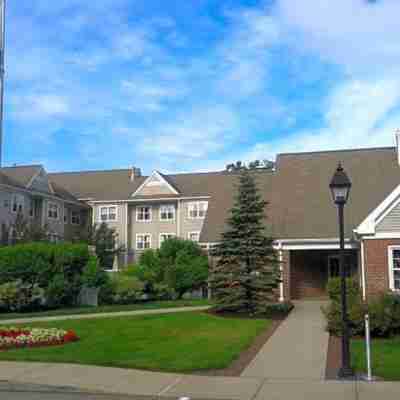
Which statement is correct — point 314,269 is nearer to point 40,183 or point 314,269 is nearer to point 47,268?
point 47,268

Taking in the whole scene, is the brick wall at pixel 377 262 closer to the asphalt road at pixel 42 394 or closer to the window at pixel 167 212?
the asphalt road at pixel 42 394

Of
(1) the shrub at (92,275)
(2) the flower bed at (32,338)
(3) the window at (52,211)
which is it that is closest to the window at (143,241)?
(3) the window at (52,211)

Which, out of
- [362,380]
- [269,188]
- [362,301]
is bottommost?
[362,380]

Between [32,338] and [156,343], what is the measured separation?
3.00 metres

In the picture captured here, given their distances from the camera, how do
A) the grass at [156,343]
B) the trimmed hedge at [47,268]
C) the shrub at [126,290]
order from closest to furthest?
the grass at [156,343]
the trimmed hedge at [47,268]
the shrub at [126,290]

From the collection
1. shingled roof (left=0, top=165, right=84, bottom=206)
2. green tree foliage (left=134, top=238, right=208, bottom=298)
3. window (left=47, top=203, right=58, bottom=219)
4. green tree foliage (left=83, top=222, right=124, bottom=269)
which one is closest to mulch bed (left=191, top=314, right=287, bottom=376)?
green tree foliage (left=134, top=238, right=208, bottom=298)

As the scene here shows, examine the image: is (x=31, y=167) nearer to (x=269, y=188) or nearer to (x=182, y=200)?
(x=182, y=200)

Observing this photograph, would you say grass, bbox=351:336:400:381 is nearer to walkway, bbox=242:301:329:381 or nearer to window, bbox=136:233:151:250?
walkway, bbox=242:301:329:381

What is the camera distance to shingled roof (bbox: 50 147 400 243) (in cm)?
2698

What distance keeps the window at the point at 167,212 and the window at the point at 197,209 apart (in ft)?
5.72

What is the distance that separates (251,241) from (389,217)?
16.5 ft

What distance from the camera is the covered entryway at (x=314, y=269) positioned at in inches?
1140

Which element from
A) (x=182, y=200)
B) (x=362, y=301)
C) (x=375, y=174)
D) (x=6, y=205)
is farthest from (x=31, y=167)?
(x=362, y=301)

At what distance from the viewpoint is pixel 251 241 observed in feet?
72.1
